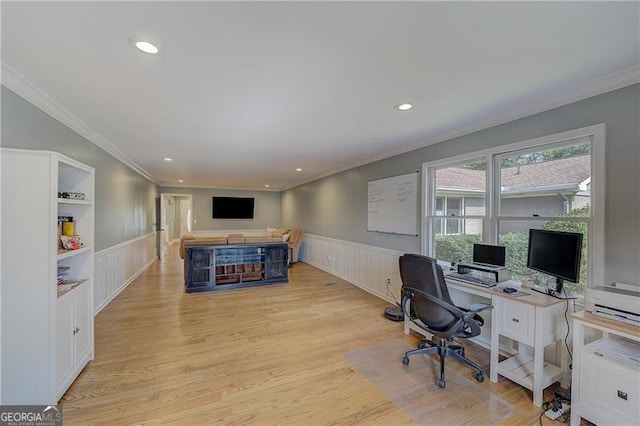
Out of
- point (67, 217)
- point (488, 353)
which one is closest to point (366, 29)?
point (67, 217)

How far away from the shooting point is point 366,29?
1401 mm

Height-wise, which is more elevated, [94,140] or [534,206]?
[94,140]

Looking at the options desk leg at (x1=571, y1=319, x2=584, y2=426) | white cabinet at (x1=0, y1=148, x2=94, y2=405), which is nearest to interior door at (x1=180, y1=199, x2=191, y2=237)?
white cabinet at (x1=0, y1=148, x2=94, y2=405)

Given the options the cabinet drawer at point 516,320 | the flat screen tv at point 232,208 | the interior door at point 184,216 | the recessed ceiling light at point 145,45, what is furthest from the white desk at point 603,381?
the interior door at point 184,216

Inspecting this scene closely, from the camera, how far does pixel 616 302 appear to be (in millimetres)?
1688

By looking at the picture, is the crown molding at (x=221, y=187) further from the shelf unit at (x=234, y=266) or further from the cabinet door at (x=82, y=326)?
the cabinet door at (x=82, y=326)

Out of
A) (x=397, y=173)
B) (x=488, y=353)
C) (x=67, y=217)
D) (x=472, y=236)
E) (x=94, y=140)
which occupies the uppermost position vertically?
(x=94, y=140)

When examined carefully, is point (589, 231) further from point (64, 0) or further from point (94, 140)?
point (94, 140)

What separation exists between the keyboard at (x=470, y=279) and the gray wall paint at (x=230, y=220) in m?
7.82

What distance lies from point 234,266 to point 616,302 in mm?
4891

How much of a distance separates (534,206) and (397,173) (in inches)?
74.1

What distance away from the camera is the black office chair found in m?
2.15

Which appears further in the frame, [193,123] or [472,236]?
[472,236]

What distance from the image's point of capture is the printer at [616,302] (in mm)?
1614
